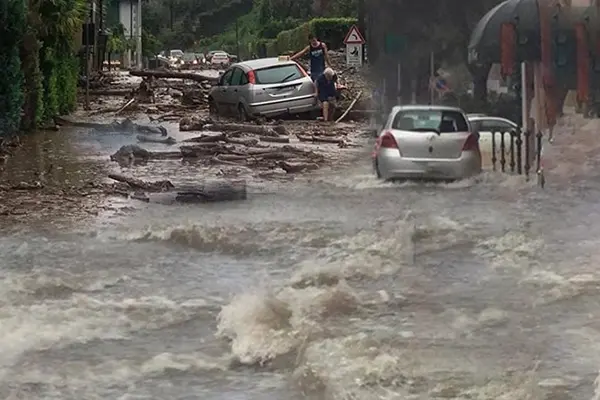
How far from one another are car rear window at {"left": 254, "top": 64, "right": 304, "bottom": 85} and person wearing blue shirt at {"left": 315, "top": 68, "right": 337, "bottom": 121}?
0.54m

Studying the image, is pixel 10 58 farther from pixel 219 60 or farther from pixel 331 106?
pixel 219 60

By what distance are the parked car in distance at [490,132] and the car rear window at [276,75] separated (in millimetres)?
8988

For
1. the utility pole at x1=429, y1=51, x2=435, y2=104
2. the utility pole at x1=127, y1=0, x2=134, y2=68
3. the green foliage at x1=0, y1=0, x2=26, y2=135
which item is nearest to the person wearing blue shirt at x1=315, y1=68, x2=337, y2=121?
the utility pole at x1=429, y1=51, x2=435, y2=104

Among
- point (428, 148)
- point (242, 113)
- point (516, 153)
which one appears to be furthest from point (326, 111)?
point (428, 148)

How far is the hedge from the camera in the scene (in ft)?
141

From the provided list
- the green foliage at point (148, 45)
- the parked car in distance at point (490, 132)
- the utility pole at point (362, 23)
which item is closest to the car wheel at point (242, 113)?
the utility pole at point (362, 23)

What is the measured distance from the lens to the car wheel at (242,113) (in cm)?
2644

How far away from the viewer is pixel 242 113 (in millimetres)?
26781

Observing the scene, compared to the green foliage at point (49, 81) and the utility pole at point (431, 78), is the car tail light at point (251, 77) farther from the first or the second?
the utility pole at point (431, 78)

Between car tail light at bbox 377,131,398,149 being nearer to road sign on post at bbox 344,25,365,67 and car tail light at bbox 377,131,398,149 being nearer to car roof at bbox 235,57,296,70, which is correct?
car roof at bbox 235,57,296,70

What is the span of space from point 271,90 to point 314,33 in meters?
18.3

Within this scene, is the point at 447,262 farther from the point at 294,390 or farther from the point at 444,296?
the point at 294,390

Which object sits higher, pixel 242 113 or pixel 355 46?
pixel 355 46

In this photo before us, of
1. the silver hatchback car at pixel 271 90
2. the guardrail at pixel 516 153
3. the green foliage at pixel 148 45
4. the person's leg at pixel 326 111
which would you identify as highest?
the green foliage at pixel 148 45
